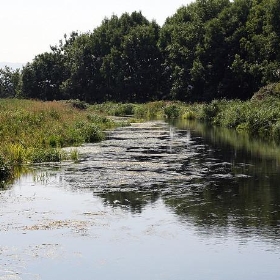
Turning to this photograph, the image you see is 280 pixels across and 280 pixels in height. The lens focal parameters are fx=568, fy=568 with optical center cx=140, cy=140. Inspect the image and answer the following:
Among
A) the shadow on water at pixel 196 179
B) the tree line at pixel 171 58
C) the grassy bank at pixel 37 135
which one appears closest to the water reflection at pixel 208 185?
the shadow on water at pixel 196 179

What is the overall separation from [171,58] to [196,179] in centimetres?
6126

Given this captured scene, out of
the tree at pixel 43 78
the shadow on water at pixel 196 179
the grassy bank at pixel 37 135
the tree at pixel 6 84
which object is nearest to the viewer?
the shadow on water at pixel 196 179

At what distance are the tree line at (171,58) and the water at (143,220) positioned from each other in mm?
48398

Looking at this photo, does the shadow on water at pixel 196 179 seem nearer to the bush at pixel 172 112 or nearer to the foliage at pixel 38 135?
the foliage at pixel 38 135

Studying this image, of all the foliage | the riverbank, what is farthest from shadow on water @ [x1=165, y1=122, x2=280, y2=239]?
the foliage

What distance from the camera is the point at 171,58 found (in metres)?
80.0

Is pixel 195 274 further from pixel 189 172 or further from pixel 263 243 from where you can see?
pixel 189 172

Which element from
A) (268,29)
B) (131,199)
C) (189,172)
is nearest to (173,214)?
(131,199)

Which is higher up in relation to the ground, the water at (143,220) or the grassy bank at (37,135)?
the grassy bank at (37,135)

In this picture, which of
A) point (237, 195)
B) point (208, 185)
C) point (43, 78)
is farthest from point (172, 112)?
point (237, 195)

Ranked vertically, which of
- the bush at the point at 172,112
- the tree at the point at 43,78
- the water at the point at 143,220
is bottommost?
the water at the point at 143,220

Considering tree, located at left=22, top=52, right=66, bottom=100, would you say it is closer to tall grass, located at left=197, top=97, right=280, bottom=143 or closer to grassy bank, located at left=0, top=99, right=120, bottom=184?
tall grass, located at left=197, top=97, right=280, bottom=143

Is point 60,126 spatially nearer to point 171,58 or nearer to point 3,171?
point 3,171

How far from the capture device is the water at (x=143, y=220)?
10922 millimetres
